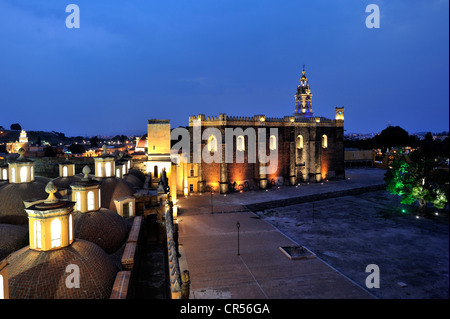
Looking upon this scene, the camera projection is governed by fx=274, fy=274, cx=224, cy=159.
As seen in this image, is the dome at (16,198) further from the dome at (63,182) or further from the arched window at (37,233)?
the arched window at (37,233)

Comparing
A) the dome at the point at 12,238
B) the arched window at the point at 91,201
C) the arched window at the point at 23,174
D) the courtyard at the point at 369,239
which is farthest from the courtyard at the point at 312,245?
the arched window at the point at 23,174

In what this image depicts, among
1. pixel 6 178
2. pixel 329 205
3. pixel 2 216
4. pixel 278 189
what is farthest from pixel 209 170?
pixel 2 216

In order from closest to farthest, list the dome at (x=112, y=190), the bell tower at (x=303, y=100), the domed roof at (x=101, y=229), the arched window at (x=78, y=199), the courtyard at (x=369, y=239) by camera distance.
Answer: the domed roof at (x=101, y=229) < the arched window at (x=78, y=199) < the courtyard at (x=369, y=239) < the dome at (x=112, y=190) < the bell tower at (x=303, y=100)

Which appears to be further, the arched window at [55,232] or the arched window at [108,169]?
the arched window at [108,169]

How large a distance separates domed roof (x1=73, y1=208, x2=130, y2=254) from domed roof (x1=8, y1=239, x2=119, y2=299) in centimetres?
266

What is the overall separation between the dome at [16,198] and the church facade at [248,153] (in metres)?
17.3

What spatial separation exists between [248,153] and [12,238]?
105ft

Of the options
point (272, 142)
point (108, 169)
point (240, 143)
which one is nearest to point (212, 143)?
point (240, 143)

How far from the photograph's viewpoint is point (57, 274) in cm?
862

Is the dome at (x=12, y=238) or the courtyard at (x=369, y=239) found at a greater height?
the dome at (x=12, y=238)

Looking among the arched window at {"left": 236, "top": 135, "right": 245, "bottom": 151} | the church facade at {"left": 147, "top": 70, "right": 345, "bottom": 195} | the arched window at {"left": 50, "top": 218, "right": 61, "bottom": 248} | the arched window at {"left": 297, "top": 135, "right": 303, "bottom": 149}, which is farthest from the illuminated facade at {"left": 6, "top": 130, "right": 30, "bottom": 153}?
the arched window at {"left": 50, "top": 218, "right": 61, "bottom": 248}

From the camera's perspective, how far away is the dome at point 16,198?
598 inches
